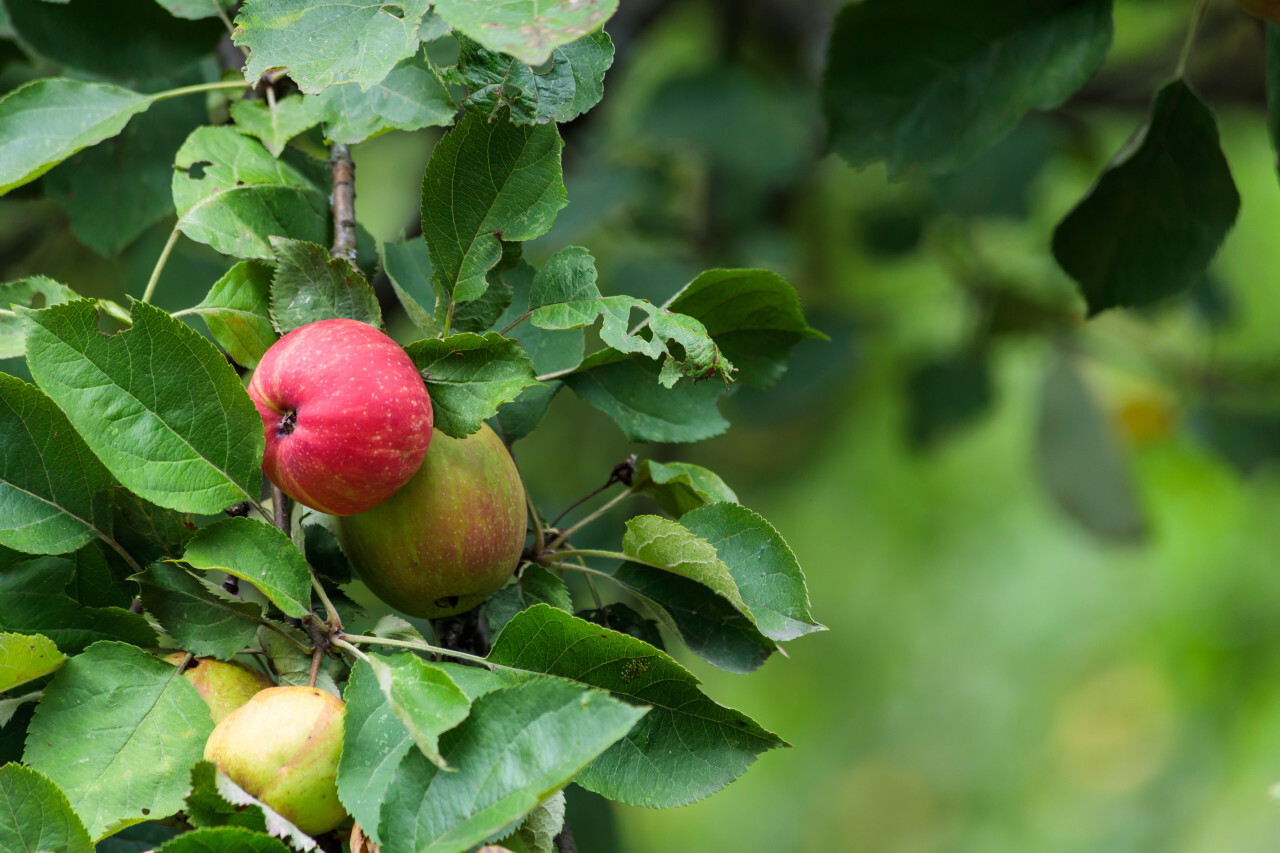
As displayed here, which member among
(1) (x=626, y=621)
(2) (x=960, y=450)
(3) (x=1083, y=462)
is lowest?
(2) (x=960, y=450)

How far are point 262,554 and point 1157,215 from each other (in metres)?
0.62

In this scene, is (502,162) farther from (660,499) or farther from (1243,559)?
(1243,559)

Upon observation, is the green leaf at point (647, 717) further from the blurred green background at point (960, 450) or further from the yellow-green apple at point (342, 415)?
the blurred green background at point (960, 450)

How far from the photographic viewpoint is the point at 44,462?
1.35 feet

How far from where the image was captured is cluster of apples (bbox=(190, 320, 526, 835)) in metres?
0.35

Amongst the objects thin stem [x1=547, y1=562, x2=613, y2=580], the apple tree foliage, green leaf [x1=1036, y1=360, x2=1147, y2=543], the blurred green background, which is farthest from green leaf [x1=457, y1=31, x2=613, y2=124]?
green leaf [x1=1036, y1=360, x2=1147, y2=543]

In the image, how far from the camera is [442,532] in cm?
45

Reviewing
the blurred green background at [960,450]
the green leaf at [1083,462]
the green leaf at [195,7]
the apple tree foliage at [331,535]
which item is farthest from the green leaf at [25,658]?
the green leaf at [1083,462]

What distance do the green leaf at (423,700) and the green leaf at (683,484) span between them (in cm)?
17

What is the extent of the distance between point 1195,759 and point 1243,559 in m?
0.40

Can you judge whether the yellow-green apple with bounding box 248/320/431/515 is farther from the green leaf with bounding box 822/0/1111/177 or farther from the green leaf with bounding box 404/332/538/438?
the green leaf with bounding box 822/0/1111/177

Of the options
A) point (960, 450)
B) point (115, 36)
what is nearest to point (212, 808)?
point (115, 36)

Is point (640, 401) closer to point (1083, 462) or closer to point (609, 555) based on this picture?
point (609, 555)

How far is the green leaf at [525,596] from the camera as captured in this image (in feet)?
1.61
